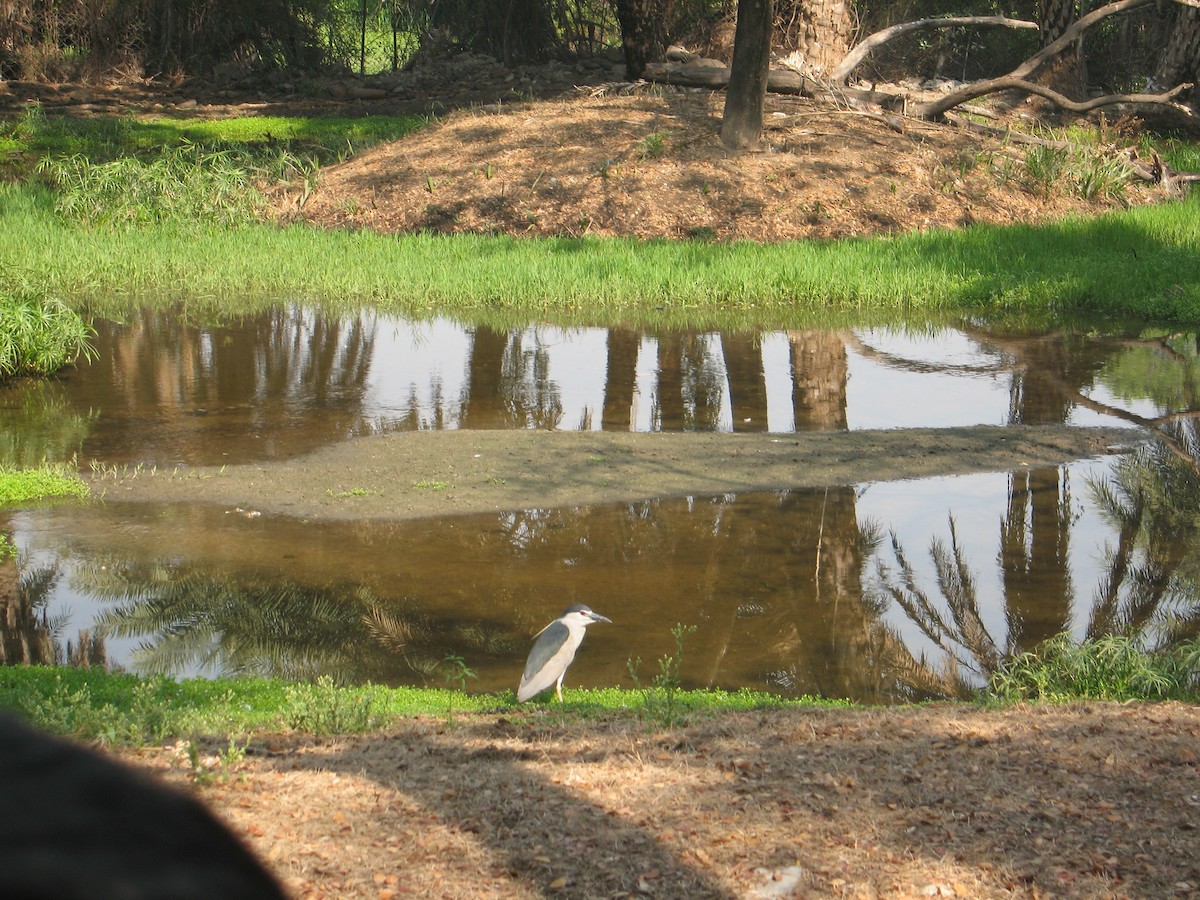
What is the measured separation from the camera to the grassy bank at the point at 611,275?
16.4m

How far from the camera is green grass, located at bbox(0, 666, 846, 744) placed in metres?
4.72

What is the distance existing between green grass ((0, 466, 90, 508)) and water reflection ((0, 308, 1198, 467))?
0.83 m

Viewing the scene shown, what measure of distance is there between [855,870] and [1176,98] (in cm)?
2939

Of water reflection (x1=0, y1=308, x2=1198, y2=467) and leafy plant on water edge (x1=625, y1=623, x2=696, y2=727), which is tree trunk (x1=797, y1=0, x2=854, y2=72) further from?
leafy plant on water edge (x1=625, y1=623, x2=696, y2=727)

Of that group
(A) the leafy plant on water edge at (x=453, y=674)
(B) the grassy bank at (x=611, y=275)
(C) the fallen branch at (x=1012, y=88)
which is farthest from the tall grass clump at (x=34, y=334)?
(C) the fallen branch at (x=1012, y=88)

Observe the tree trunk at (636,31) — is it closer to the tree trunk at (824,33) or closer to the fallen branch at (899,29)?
the tree trunk at (824,33)

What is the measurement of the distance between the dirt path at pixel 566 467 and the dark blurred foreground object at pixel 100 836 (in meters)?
8.02

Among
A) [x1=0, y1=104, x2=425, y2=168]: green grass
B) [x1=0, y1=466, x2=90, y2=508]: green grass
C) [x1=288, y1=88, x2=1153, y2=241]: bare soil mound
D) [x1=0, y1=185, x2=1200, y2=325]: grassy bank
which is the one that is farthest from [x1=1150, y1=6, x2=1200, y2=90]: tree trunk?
[x1=0, y1=466, x2=90, y2=508]: green grass

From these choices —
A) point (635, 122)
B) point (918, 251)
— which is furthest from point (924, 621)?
point (635, 122)

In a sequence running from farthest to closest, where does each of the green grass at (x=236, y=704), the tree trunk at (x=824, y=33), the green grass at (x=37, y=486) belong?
the tree trunk at (x=824, y=33) → the green grass at (x=37, y=486) → the green grass at (x=236, y=704)

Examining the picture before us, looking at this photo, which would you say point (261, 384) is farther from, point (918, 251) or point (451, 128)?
point (451, 128)

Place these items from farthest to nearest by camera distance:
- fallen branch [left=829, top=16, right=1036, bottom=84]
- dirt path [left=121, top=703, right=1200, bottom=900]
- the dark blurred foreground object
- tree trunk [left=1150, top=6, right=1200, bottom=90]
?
tree trunk [left=1150, top=6, right=1200, bottom=90], fallen branch [left=829, top=16, right=1036, bottom=84], dirt path [left=121, top=703, right=1200, bottom=900], the dark blurred foreground object

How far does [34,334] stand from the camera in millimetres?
12281

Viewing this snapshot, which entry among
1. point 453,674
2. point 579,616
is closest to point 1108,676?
point 579,616
